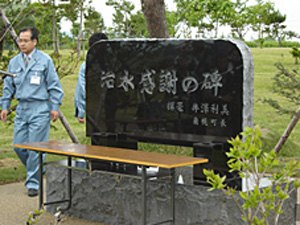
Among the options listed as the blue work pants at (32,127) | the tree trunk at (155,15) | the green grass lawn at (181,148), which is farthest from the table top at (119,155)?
the tree trunk at (155,15)

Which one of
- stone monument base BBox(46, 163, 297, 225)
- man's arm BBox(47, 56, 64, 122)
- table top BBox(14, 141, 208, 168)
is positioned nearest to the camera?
table top BBox(14, 141, 208, 168)

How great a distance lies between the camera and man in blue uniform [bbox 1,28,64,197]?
6230 millimetres

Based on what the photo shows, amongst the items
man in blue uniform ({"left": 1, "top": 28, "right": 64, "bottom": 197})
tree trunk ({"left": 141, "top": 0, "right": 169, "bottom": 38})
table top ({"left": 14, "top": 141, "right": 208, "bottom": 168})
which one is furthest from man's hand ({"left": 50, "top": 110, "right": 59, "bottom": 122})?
tree trunk ({"left": 141, "top": 0, "right": 169, "bottom": 38})

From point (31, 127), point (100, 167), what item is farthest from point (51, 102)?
point (100, 167)

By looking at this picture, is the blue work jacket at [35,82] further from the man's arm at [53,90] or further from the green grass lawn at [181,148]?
the green grass lawn at [181,148]

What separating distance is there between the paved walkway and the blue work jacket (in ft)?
3.67

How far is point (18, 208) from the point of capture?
5.88 m

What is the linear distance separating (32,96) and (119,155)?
6.21 feet

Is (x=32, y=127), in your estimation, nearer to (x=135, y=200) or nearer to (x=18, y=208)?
(x=18, y=208)

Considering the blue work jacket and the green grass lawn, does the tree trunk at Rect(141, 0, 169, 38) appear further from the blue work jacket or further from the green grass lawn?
the blue work jacket

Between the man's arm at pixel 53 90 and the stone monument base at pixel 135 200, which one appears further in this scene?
the man's arm at pixel 53 90

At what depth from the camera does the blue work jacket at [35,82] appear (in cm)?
625

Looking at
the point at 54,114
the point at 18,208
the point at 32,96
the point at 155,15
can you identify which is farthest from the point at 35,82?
the point at 155,15

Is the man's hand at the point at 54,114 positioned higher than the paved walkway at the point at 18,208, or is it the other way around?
the man's hand at the point at 54,114
